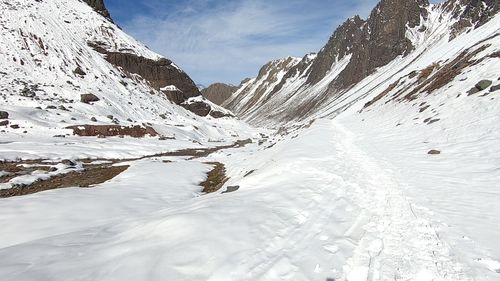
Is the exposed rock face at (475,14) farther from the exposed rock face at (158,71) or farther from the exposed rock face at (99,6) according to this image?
the exposed rock face at (99,6)

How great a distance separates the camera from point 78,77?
72.8 m

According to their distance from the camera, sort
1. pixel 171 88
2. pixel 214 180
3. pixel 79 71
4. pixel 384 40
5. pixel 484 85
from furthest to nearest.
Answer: pixel 384 40 → pixel 171 88 → pixel 79 71 → pixel 484 85 → pixel 214 180

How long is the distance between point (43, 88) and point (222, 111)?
56411 mm

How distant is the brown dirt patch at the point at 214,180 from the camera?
65.6 ft

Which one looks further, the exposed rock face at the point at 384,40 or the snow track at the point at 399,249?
the exposed rock face at the point at 384,40

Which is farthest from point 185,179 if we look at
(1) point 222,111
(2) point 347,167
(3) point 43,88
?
(1) point 222,111

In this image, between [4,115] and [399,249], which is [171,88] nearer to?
[4,115]

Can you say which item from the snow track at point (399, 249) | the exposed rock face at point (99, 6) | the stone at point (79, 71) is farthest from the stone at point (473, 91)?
the exposed rock face at point (99, 6)

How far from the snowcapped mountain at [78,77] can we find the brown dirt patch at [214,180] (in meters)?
28.9

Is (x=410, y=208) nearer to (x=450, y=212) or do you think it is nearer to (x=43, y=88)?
(x=450, y=212)

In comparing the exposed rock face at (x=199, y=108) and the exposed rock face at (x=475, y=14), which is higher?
the exposed rock face at (x=199, y=108)

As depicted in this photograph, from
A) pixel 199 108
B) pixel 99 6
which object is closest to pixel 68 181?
pixel 199 108

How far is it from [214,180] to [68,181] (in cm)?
986

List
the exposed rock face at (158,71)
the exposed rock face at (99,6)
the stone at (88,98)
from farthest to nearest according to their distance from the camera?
the exposed rock face at (99,6) → the exposed rock face at (158,71) → the stone at (88,98)
